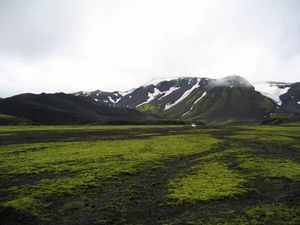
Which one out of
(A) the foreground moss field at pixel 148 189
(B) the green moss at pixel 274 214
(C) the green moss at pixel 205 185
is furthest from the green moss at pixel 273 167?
(B) the green moss at pixel 274 214

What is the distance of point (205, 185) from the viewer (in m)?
29.8

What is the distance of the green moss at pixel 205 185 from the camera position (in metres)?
26.3

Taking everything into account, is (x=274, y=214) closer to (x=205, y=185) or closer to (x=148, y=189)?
(x=205, y=185)

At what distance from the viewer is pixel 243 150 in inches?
2176

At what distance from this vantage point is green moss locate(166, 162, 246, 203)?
26.3 metres

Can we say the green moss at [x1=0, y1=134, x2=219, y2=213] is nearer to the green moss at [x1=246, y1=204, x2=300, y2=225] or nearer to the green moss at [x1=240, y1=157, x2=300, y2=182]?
the green moss at [x1=240, y1=157, x2=300, y2=182]

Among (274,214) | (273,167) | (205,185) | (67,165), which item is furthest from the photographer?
(67,165)

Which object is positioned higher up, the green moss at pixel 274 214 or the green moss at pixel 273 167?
the green moss at pixel 273 167

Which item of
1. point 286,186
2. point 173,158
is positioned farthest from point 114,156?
point 286,186

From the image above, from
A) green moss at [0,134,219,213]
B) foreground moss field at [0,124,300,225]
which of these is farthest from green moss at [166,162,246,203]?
green moss at [0,134,219,213]

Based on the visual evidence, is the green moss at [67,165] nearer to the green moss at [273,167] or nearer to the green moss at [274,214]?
the green moss at [273,167]

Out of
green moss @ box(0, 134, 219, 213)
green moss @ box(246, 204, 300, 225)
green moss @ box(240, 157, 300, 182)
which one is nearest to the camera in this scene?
green moss @ box(246, 204, 300, 225)

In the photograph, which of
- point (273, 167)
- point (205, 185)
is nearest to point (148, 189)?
point (205, 185)

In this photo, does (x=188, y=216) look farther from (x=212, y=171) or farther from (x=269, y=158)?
(x=269, y=158)
